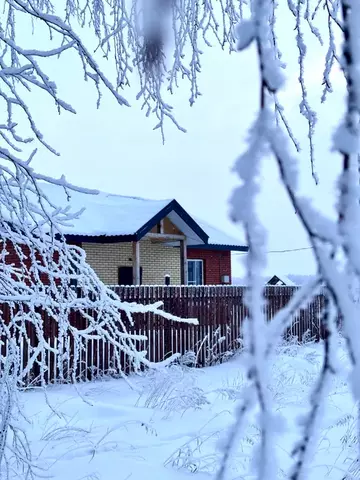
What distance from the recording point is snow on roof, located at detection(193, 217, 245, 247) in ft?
63.0

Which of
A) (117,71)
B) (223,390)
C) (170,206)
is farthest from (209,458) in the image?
(170,206)

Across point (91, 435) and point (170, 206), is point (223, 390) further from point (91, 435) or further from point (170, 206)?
point (170, 206)

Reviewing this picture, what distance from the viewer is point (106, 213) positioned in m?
15.7

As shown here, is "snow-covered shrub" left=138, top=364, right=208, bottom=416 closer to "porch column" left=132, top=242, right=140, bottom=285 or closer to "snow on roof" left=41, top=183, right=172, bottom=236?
"snow on roof" left=41, top=183, right=172, bottom=236

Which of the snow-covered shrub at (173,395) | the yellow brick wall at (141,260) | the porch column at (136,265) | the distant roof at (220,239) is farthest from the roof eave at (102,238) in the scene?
the snow-covered shrub at (173,395)

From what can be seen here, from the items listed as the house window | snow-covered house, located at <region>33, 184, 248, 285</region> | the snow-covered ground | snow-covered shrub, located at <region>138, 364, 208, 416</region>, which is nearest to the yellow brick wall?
snow-covered house, located at <region>33, 184, 248, 285</region>

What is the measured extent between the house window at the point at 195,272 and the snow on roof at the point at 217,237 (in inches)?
39.8

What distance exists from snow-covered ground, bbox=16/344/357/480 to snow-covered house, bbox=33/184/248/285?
7.57m

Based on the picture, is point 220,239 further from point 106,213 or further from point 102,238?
point 102,238

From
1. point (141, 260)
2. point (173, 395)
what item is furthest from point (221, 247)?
point (173, 395)

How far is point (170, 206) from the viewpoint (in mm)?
15211

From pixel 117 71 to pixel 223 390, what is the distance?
11.1ft

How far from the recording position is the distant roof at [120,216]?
1389cm

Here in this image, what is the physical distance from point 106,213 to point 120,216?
2.15ft
